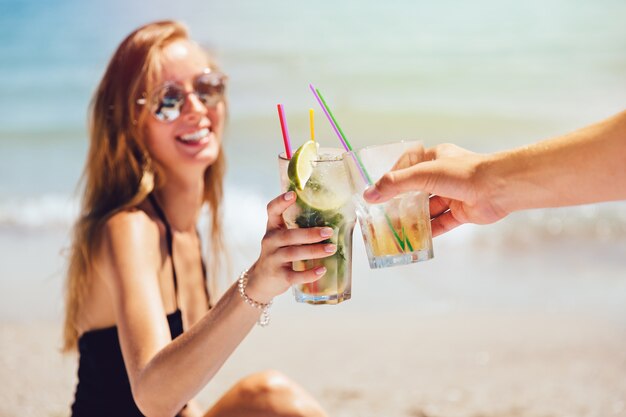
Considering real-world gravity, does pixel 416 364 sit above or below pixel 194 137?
below

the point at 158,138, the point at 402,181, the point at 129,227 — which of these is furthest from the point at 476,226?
the point at 402,181

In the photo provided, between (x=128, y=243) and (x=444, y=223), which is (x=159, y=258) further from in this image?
(x=444, y=223)

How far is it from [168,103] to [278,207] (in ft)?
4.17

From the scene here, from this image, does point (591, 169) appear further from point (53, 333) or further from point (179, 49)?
point (53, 333)

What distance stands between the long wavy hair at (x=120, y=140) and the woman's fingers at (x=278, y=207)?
1.01m

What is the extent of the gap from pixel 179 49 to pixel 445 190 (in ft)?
5.50

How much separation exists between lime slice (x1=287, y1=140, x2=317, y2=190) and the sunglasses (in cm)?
123

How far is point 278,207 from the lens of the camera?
6.77 feet

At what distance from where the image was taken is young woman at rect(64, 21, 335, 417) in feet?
7.42

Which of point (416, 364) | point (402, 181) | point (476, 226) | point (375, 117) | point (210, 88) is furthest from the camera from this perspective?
point (375, 117)

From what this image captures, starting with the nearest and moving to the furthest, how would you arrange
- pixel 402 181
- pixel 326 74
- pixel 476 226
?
pixel 402 181, pixel 476 226, pixel 326 74

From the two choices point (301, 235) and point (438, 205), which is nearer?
point (301, 235)

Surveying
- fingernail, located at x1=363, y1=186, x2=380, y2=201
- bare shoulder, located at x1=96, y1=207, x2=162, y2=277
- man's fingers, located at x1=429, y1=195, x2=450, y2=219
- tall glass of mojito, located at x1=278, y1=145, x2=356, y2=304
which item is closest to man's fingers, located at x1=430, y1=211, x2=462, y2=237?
man's fingers, located at x1=429, y1=195, x2=450, y2=219

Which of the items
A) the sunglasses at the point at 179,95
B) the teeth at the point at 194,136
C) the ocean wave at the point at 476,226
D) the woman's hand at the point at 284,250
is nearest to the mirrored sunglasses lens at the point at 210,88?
the sunglasses at the point at 179,95
